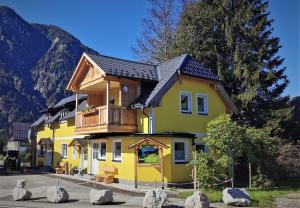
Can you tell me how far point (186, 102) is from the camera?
24531mm

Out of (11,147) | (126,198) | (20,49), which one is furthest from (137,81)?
(20,49)

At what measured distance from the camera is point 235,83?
3278 cm

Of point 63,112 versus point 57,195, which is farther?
point 63,112

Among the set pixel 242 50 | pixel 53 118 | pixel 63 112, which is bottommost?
pixel 53 118

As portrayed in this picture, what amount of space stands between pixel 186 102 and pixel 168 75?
2.20m

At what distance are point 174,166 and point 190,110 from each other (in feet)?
16.3

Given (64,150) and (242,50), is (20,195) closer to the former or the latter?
(64,150)

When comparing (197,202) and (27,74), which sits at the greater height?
(27,74)

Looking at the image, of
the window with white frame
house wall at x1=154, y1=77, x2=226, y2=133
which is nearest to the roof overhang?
house wall at x1=154, y1=77, x2=226, y2=133

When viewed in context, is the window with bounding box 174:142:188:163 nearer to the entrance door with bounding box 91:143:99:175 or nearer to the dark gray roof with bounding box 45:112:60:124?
the entrance door with bounding box 91:143:99:175

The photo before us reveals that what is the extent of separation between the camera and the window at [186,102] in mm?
24203

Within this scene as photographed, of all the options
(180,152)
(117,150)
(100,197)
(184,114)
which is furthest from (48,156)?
(100,197)

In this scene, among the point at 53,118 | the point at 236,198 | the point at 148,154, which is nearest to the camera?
the point at 236,198

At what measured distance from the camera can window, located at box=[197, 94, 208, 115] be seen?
25.2 m
